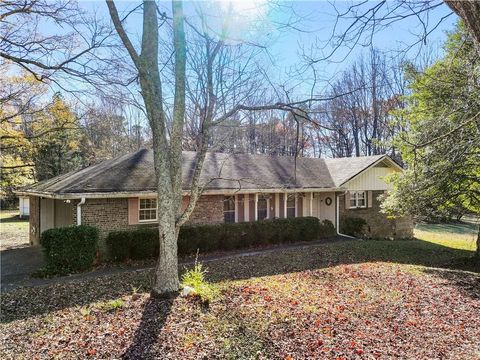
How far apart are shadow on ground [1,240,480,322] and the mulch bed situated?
0.23 feet

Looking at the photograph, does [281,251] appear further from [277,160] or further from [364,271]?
[277,160]

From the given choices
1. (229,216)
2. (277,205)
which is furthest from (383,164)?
(229,216)

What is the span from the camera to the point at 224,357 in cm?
456

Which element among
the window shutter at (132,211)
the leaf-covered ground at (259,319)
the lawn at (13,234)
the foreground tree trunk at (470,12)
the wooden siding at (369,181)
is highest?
the foreground tree trunk at (470,12)

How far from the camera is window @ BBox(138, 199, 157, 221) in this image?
13.2m

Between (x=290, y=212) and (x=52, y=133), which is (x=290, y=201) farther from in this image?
(x=52, y=133)

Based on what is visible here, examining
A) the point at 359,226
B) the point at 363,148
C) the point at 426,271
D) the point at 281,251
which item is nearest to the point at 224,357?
the point at 426,271

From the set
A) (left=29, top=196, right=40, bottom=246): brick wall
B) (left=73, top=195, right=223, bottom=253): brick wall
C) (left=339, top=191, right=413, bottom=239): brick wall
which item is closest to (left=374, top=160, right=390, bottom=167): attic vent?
(left=339, top=191, right=413, bottom=239): brick wall

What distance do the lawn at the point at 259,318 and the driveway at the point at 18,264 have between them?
5.25 feet

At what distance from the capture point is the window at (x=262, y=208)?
690 inches

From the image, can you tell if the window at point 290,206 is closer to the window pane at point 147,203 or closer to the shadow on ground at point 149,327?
the window pane at point 147,203

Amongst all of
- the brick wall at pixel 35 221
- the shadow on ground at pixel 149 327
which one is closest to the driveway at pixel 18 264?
the brick wall at pixel 35 221

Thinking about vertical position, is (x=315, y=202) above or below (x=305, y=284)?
above

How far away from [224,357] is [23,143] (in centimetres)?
1807
